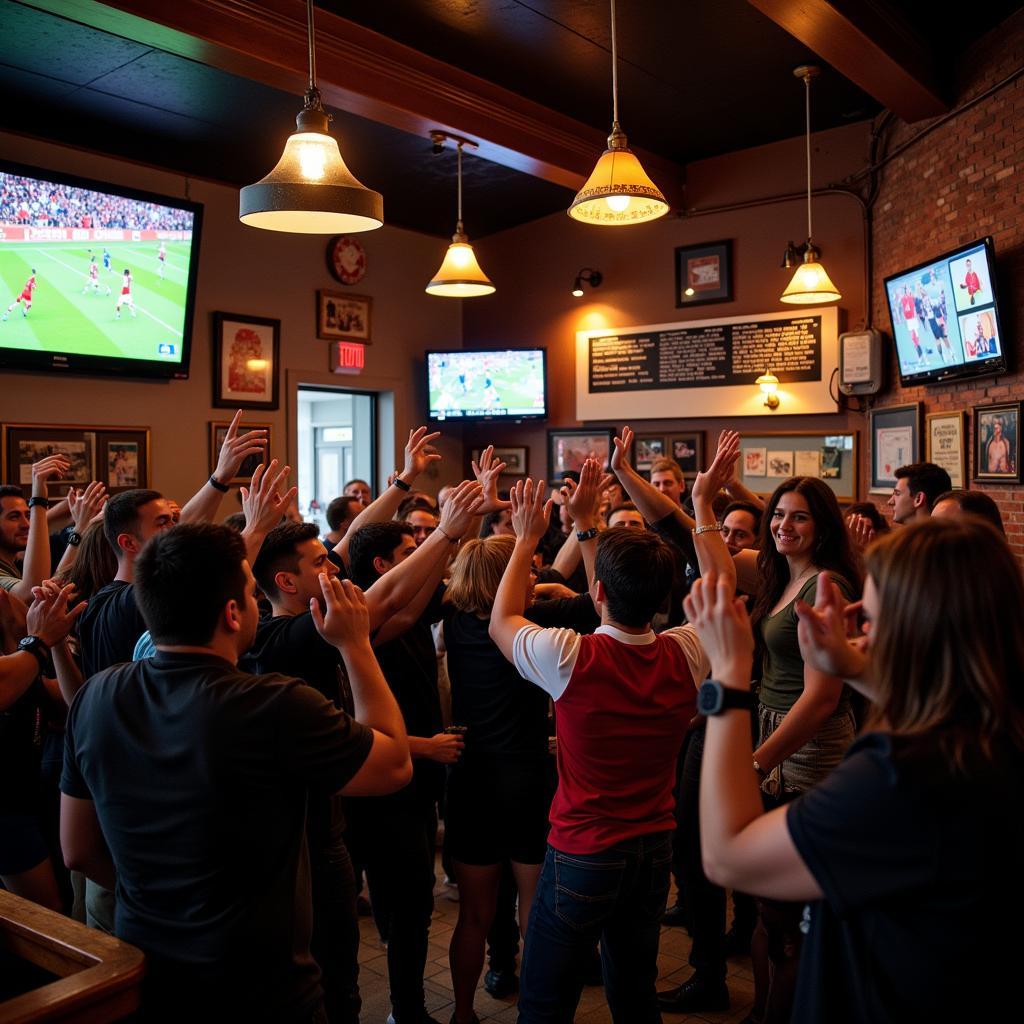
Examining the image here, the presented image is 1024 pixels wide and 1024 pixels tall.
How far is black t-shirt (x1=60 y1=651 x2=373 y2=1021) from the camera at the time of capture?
153cm

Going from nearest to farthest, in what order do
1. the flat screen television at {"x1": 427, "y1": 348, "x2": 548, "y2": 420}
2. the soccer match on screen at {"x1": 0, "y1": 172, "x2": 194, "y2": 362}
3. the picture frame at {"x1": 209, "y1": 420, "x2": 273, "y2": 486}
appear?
the soccer match on screen at {"x1": 0, "y1": 172, "x2": 194, "y2": 362} < the picture frame at {"x1": 209, "y1": 420, "x2": 273, "y2": 486} < the flat screen television at {"x1": 427, "y1": 348, "x2": 548, "y2": 420}

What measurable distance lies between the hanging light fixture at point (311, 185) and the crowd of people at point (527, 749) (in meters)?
0.68

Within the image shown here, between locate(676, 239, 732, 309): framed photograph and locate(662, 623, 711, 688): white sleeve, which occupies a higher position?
locate(676, 239, 732, 309): framed photograph

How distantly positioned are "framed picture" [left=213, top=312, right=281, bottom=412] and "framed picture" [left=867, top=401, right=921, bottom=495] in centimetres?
440

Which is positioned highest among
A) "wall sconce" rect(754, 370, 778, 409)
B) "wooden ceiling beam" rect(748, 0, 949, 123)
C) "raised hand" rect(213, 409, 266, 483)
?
"wooden ceiling beam" rect(748, 0, 949, 123)

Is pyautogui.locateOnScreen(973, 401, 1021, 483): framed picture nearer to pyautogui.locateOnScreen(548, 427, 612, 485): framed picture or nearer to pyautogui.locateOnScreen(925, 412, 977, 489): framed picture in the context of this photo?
pyautogui.locateOnScreen(925, 412, 977, 489): framed picture

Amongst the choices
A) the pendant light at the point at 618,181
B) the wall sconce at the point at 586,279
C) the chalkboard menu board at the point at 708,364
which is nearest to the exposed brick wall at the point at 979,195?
the chalkboard menu board at the point at 708,364

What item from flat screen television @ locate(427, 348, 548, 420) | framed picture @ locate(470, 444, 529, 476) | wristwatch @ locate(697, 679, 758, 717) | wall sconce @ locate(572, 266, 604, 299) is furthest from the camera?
framed picture @ locate(470, 444, 529, 476)

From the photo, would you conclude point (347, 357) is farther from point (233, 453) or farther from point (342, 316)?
point (233, 453)

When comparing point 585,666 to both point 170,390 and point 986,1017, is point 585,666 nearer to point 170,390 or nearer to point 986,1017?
point 986,1017

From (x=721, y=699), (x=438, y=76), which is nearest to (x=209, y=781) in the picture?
(x=721, y=699)

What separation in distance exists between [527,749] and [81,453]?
182 inches

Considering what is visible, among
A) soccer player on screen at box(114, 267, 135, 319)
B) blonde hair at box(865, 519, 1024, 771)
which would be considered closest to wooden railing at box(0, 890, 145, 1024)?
blonde hair at box(865, 519, 1024, 771)

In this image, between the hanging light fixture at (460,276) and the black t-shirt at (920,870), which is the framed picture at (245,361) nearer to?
the hanging light fixture at (460,276)
